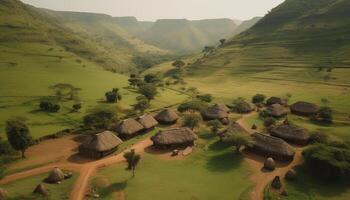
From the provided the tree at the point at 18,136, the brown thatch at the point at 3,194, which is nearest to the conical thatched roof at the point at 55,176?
the brown thatch at the point at 3,194

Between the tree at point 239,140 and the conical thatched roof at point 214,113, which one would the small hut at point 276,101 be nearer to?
the conical thatched roof at point 214,113

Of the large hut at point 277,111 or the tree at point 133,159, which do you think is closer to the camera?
the tree at point 133,159

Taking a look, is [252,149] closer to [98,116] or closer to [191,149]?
[191,149]

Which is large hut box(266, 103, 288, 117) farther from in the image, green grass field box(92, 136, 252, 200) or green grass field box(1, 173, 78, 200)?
green grass field box(1, 173, 78, 200)

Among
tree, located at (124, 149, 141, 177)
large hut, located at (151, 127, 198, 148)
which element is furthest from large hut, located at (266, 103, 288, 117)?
tree, located at (124, 149, 141, 177)

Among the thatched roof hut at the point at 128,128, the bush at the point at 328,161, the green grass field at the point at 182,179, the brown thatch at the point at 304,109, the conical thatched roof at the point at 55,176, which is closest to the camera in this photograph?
the green grass field at the point at 182,179

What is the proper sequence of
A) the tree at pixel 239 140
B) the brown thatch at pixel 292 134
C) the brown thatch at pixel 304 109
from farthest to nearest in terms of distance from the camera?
the brown thatch at pixel 304 109 → the brown thatch at pixel 292 134 → the tree at pixel 239 140

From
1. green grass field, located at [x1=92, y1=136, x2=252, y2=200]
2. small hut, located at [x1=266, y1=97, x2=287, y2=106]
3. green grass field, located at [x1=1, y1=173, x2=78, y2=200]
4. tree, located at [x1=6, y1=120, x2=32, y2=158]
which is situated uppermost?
tree, located at [x1=6, y1=120, x2=32, y2=158]
